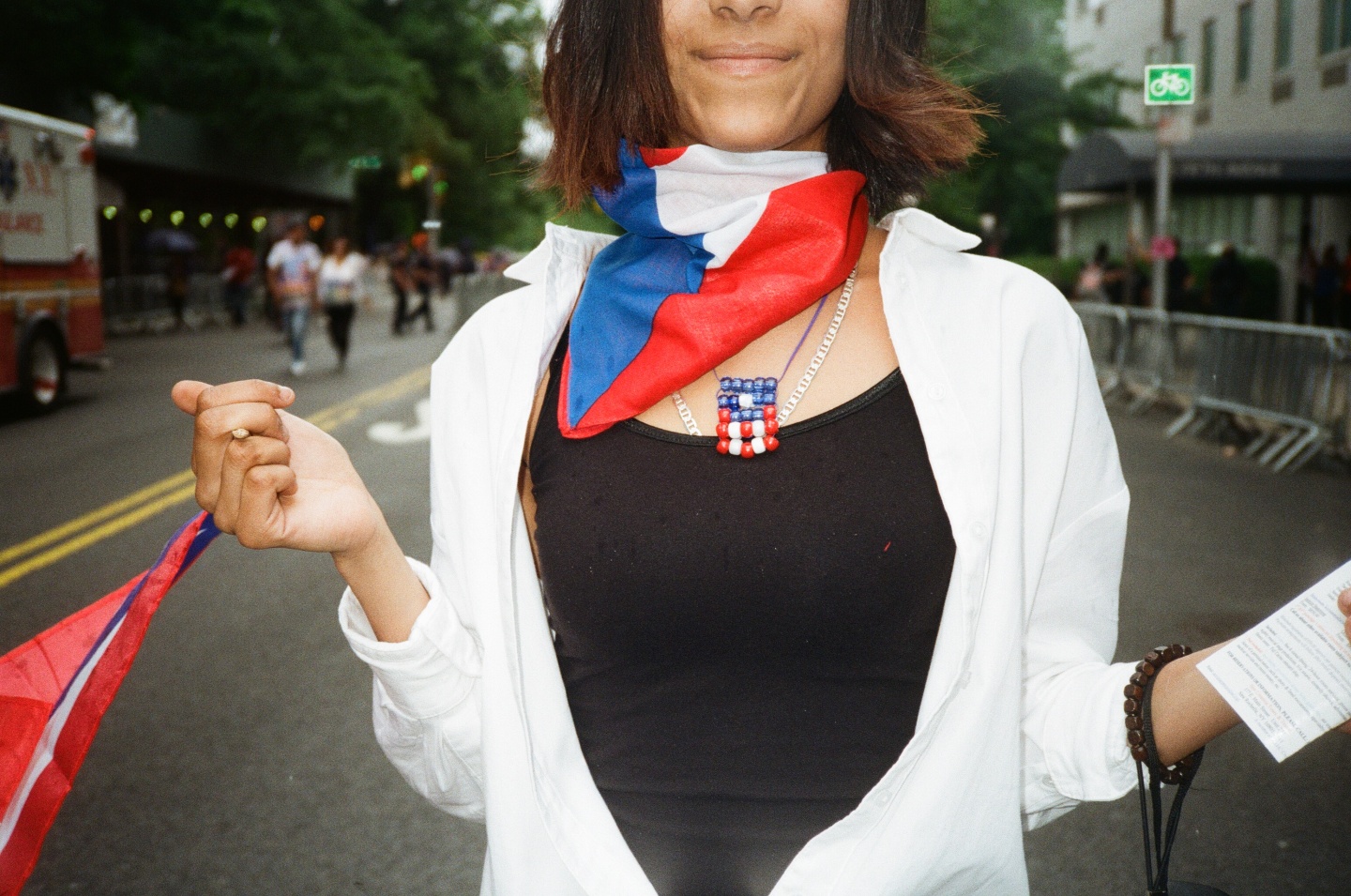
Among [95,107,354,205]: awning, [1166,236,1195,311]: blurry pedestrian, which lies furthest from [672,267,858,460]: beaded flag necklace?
[95,107,354,205]: awning

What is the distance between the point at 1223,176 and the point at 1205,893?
18.4m

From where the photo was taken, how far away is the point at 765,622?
143 centimetres

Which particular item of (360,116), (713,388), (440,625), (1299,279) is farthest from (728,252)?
(360,116)

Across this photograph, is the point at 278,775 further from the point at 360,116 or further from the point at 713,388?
the point at 360,116

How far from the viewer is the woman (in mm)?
1422

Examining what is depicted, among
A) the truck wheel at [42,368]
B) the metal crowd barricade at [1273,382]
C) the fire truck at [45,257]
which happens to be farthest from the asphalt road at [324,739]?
the fire truck at [45,257]

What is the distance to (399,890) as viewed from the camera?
328 centimetres

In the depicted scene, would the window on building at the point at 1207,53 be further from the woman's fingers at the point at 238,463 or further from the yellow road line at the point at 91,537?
the woman's fingers at the point at 238,463

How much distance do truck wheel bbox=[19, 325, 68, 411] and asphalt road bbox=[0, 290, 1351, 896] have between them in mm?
3510

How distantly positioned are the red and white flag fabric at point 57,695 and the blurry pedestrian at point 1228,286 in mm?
20247

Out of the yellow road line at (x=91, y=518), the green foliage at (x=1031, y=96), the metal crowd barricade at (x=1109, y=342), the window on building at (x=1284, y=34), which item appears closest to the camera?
the yellow road line at (x=91, y=518)

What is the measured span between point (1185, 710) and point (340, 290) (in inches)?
640

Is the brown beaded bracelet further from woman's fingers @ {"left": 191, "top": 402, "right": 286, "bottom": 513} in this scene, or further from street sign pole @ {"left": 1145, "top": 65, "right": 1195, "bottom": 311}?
street sign pole @ {"left": 1145, "top": 65, "right": 1195, "bottom": 311}

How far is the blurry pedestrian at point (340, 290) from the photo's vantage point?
656 inches
